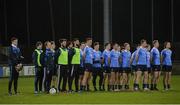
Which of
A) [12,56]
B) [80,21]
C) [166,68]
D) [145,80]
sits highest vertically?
[80,21]

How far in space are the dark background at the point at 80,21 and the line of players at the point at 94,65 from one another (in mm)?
23608

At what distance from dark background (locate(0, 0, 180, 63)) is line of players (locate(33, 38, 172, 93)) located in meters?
23.6

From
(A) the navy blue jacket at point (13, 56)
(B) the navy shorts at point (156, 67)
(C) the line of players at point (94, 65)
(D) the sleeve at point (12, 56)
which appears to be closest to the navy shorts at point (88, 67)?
(C) the line of players at point (94, 65)

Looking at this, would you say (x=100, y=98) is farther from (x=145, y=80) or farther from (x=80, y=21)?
(x=80, y=21)

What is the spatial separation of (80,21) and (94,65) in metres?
25.0

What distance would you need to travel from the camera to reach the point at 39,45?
1044 inches

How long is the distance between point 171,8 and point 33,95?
2889 cm

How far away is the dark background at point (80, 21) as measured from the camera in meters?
52.7

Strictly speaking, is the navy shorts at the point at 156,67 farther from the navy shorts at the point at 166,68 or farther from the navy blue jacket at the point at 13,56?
the navy blue jacket at the point at 13,56

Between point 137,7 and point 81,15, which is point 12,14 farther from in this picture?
point 137,7

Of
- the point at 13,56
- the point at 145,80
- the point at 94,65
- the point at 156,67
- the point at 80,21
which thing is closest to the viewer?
the point at 13,56

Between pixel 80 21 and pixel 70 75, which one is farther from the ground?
pixel 80 21

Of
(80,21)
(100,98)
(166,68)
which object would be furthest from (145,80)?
(80,21)

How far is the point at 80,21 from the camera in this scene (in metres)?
53.2
